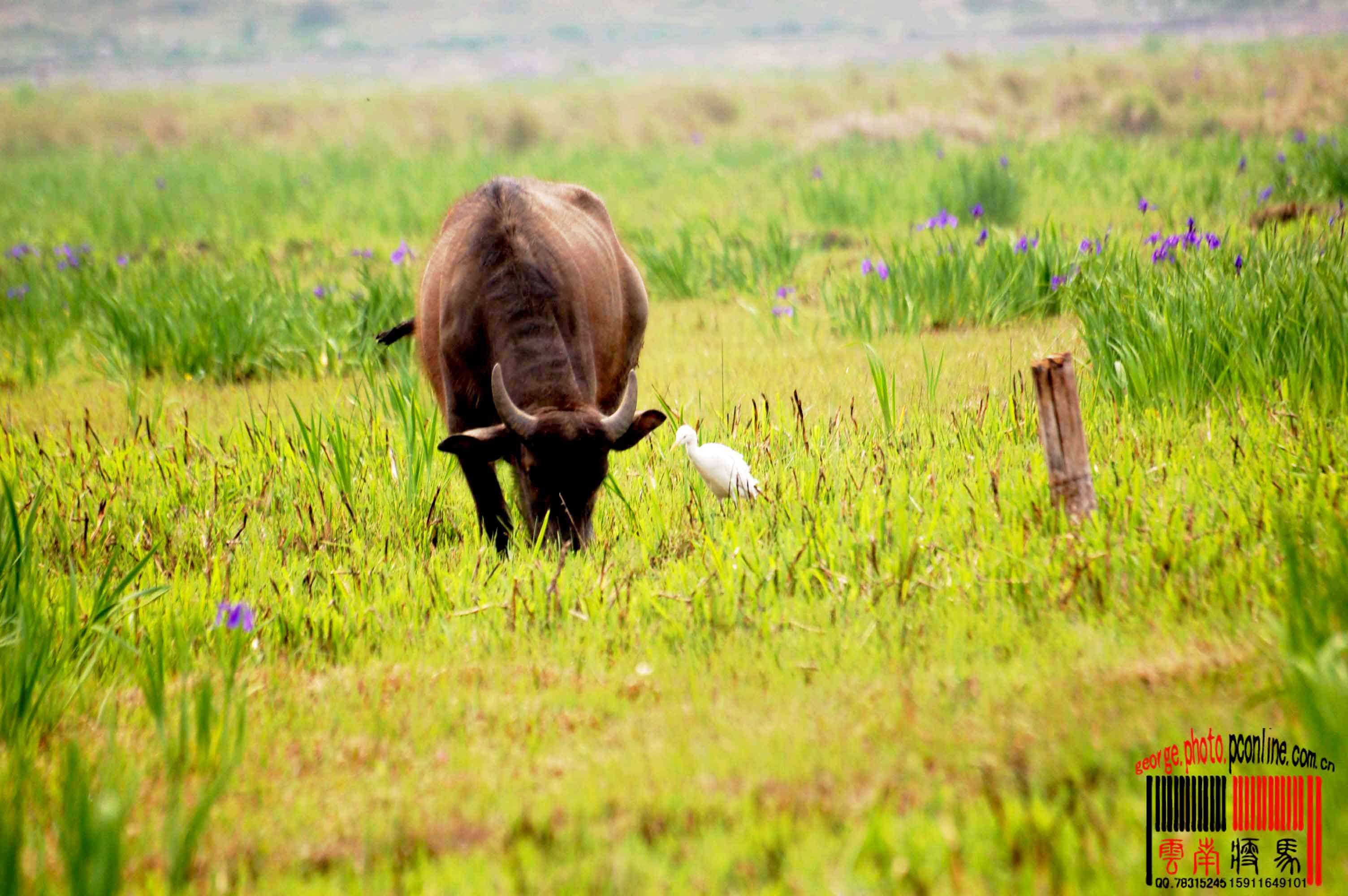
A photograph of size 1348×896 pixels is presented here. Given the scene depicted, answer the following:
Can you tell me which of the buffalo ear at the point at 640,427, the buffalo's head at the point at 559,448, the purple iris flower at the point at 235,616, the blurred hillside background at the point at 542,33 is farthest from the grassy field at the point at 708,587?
the blurred hillside background at the point at 542,33

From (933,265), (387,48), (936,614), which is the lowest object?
(936,614)

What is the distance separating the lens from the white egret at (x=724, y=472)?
433 cm

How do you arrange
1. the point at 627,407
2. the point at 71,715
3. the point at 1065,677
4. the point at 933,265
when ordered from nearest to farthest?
the point at 1065,677 → the point at 71,715 → the point at 627,407 → the point at 933,265

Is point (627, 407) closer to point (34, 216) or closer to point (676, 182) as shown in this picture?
point (676, 182)

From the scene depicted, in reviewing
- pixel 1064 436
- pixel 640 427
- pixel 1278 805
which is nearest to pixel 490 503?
pixel 640 427

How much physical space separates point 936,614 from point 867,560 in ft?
1.28

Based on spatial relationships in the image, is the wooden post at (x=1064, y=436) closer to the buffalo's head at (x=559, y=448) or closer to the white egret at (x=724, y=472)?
the white egret at (x=724, y=472)

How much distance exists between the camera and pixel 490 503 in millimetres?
4586

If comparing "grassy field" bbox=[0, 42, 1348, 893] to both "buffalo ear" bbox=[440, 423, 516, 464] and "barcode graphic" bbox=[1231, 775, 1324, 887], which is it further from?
"buffalo ear" bbox=[440, 423, 516, 464]

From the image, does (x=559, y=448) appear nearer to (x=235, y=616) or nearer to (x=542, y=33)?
(x=235, y=616)

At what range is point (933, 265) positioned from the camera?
23.3 feet

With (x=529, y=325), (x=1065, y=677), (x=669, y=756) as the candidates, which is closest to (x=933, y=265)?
(x=529, y=325)

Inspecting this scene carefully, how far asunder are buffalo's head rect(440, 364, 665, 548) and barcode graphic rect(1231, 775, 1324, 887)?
237 cm

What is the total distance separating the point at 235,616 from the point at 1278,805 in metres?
2.74
